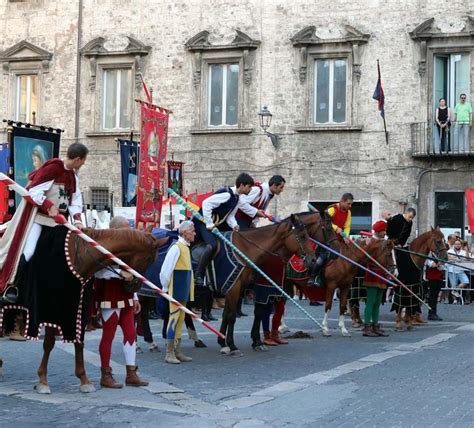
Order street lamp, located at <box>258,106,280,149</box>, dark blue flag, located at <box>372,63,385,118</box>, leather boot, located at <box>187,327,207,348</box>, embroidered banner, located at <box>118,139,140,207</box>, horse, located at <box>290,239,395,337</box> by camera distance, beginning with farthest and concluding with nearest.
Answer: street lamp, located at <box>258,106,280,149</box> < dark blue flag, located at <box>372,63,385,118</box> < embroidered banner, located at <box>118,139,140,207</box> < horse, located at <box>290,239,395,337</box> < leather boot, located at <box>187,327,207,348</box>

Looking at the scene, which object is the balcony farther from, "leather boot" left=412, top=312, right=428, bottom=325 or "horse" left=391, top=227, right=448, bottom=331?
"horse" left=391, top=227, right=448, bottom=331

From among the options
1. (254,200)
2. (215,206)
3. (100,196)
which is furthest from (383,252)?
(100,196)

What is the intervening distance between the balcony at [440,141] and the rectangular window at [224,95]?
5.64 meters

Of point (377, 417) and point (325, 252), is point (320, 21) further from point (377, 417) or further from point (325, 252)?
point (377, 417)

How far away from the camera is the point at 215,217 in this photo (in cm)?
1473

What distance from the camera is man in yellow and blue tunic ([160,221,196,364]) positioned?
42.8 ft

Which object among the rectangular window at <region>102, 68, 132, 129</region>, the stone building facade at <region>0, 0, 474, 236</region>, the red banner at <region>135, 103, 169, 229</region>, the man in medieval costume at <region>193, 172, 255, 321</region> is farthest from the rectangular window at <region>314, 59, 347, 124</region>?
the man in medieval costume at <region>193, 172, 255, 321</region>

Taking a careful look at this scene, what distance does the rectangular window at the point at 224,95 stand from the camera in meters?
32.4

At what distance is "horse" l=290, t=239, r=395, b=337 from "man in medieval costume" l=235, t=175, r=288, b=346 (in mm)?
1302

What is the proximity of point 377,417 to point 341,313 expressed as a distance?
27.6ft

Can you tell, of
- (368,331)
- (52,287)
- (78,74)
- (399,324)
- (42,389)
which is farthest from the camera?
(78,74)

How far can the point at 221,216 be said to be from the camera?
48.4 feet

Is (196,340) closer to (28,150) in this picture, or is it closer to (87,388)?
(87,388)

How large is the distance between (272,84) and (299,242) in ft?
58.4
